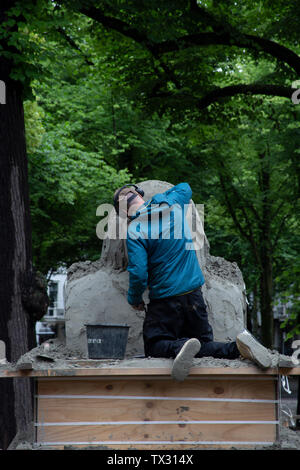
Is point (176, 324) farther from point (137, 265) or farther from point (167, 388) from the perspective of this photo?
point (167, 388)

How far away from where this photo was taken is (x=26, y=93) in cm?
739

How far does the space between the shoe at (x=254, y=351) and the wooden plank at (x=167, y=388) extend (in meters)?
0.21

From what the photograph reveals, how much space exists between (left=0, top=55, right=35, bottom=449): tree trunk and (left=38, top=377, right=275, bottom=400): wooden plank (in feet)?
10.5

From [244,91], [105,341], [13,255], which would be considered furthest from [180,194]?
[244,91]

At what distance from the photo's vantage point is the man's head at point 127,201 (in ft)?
16.4

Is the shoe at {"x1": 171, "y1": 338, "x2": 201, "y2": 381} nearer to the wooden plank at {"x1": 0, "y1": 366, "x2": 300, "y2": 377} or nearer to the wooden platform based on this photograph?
the wooden plank at {"x1": 0, "y1": 366, "x2": 300, "y2": 377}

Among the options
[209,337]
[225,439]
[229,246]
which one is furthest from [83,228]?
[225,439]

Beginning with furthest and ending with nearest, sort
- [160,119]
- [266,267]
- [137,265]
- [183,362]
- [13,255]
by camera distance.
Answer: [266,267] → [160,119] → [13,255] → [137,265] → [183,362]

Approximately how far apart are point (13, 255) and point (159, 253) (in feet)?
9.35

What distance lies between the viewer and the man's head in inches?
197

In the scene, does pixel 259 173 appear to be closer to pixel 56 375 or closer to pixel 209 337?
pixel 209 337

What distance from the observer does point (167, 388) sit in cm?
391

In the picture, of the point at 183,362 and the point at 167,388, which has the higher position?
the point at 183,362
